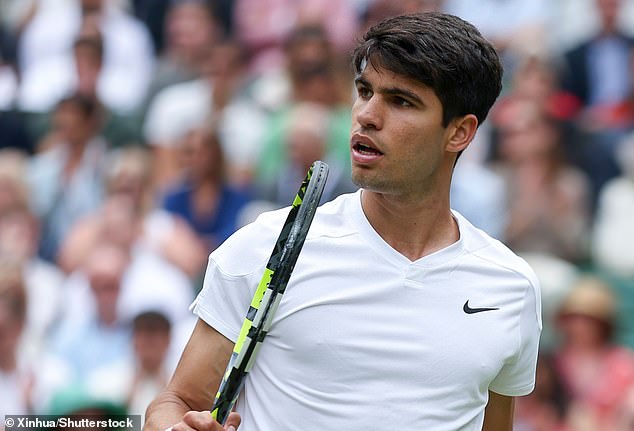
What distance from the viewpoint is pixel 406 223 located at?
3082 millimetres

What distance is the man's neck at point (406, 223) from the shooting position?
121 inches

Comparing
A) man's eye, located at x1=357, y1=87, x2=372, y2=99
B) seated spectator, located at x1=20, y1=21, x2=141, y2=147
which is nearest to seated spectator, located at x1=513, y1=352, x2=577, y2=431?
seated spectator, located at x1=20, y1=21, x2=141, y2=147

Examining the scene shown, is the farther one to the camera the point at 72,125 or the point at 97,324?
the point at 72,125

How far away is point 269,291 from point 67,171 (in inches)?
248

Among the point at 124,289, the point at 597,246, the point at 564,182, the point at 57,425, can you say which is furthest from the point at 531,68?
the point at 57,425

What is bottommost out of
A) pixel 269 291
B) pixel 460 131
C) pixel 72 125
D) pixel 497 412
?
pixel 72 125

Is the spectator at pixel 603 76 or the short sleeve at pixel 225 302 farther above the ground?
the short sleeve at pixel 225 302

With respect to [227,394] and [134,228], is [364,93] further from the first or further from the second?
[134,228]

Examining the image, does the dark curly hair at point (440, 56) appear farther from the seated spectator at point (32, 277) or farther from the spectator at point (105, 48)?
the spectator at point (105, 48)

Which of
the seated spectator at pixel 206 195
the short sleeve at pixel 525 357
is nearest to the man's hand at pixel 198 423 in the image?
the short sleeve at pixel 525 357

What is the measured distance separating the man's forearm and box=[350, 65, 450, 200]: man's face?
0.73 m

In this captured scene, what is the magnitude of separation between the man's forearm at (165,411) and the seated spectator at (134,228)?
5.05 m

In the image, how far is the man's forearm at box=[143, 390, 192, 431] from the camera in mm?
2846

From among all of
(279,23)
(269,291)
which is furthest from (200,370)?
(279,23)
